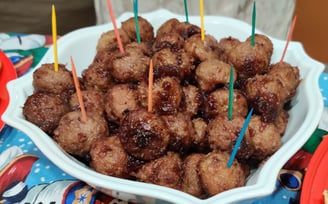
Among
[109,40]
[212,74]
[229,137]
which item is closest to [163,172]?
[229,137]

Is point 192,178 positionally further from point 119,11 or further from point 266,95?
point 119,11

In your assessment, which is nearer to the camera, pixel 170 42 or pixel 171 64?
pixel 171 64

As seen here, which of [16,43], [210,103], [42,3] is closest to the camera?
[210,103]

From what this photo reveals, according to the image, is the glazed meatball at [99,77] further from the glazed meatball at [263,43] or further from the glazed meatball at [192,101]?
the glazed meatball at [263,43]

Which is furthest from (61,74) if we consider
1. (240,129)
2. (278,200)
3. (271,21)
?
(271,21)

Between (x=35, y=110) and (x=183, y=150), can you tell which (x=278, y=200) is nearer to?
(x=183, y=150)

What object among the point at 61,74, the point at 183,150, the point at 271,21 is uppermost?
the point at 61,74

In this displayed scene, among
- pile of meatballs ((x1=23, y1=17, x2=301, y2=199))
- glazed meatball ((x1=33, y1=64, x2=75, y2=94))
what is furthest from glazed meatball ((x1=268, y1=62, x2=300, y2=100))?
glazed meatball ((x1=33, y1=64, x2=75, y2=94))
